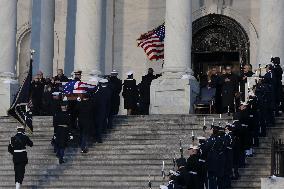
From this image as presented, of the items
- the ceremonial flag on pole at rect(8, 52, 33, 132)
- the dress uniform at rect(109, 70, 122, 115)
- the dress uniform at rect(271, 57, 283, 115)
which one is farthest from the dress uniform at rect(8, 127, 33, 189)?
the dress uniform at rect(271, 57, 283, 115)

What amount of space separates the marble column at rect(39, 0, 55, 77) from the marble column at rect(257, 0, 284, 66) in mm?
9888

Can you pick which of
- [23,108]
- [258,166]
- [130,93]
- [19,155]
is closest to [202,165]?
[258,166]

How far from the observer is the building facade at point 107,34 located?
94.4 feet

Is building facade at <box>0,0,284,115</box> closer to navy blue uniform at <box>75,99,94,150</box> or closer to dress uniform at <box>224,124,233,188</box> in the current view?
navy blue uniform at <box>75,99,94,150</box>

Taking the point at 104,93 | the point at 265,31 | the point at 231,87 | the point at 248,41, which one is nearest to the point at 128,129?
the point at 104,93

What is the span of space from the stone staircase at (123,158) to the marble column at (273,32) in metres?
3.54

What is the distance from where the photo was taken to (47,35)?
3344 cm

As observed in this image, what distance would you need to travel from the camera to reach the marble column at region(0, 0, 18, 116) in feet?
95.4

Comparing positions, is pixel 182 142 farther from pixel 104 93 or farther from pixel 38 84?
pixel 38 84

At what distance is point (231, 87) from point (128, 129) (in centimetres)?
342

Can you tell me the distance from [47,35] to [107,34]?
96.1 inches

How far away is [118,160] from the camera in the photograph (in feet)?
74.3

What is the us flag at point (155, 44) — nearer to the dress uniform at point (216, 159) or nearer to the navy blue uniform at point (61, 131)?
the navy blue uniform at point (61, 131)

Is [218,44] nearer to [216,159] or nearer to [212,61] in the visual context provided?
[212,61]
